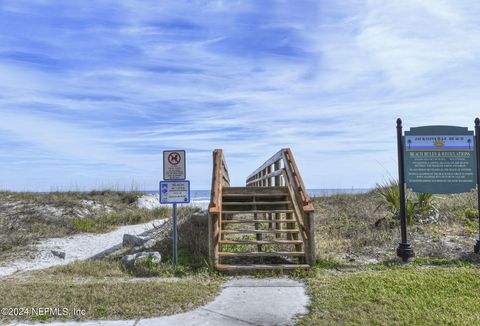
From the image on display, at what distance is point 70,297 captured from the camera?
5.56m

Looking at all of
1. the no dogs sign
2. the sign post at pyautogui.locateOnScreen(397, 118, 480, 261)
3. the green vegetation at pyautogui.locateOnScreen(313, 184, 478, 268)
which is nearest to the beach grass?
the no dogs sign

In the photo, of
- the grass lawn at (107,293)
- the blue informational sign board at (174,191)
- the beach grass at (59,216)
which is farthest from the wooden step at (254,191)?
the beach grass at (59,216)

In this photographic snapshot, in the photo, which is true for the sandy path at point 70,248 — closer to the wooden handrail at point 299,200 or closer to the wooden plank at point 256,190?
the wooden plank at point 256,190

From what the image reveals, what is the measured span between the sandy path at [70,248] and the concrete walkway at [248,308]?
4452mm

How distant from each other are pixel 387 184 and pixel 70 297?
9024mm

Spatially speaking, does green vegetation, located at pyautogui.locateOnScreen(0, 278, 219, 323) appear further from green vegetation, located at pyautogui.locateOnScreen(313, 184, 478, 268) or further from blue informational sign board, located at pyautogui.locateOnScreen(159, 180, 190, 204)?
green vegetation, located at pyautogui.locateOnScreen(313, 184, 478, 268)

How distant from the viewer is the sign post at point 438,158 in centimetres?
827

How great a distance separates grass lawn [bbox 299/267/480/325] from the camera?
15.1ft

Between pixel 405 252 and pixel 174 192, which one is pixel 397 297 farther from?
pixel 174 192

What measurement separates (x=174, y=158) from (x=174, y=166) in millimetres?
160

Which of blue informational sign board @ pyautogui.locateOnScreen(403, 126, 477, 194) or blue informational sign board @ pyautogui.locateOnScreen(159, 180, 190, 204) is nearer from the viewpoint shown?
blue informational sign board @ pyautogui.locateOnScreen(159, 180, 190, 204)

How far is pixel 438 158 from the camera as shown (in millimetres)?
8336

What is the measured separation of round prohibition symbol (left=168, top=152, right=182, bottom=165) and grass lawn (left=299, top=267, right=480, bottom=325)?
3427mm

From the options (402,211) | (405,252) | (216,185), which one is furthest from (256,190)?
(405,252)
